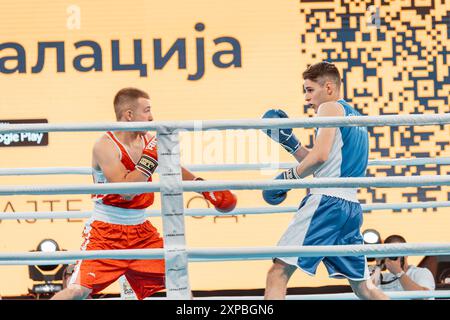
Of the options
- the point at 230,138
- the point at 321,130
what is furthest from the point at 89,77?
the point at 321,130

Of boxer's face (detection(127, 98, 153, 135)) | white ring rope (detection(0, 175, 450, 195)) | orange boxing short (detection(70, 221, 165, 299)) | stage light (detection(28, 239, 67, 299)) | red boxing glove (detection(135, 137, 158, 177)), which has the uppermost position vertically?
boxer's face (detection(127, 98, 153, 135))

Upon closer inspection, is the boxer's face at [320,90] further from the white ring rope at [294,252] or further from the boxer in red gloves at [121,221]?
the white ring rope at [294,252]

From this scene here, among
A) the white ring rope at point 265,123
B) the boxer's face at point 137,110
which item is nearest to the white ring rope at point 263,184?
the white ring rope at point 265,123

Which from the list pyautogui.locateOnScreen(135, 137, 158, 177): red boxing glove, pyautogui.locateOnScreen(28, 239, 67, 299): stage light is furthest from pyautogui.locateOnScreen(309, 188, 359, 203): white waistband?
pyautogui.locateOnScreen(28, 239, 67, 299): stage light

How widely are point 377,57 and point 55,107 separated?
2364mm

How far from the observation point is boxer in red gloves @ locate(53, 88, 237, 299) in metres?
3.22

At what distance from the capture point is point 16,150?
6.59m

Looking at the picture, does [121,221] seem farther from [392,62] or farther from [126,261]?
[392,62]

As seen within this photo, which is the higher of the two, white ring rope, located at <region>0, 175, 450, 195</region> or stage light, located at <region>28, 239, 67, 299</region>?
white ring rope, located at <region>0, 175, 450, 195</region>

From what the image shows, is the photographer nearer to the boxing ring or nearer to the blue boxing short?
the blue boxing short

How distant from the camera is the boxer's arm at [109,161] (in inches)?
127

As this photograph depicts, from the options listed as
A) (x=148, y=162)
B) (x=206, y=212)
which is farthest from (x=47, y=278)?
(x=148, y=162)

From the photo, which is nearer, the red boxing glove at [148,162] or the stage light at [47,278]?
the red boxing glove at [148,162]

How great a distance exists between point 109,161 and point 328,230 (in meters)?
Answer: 0.82
